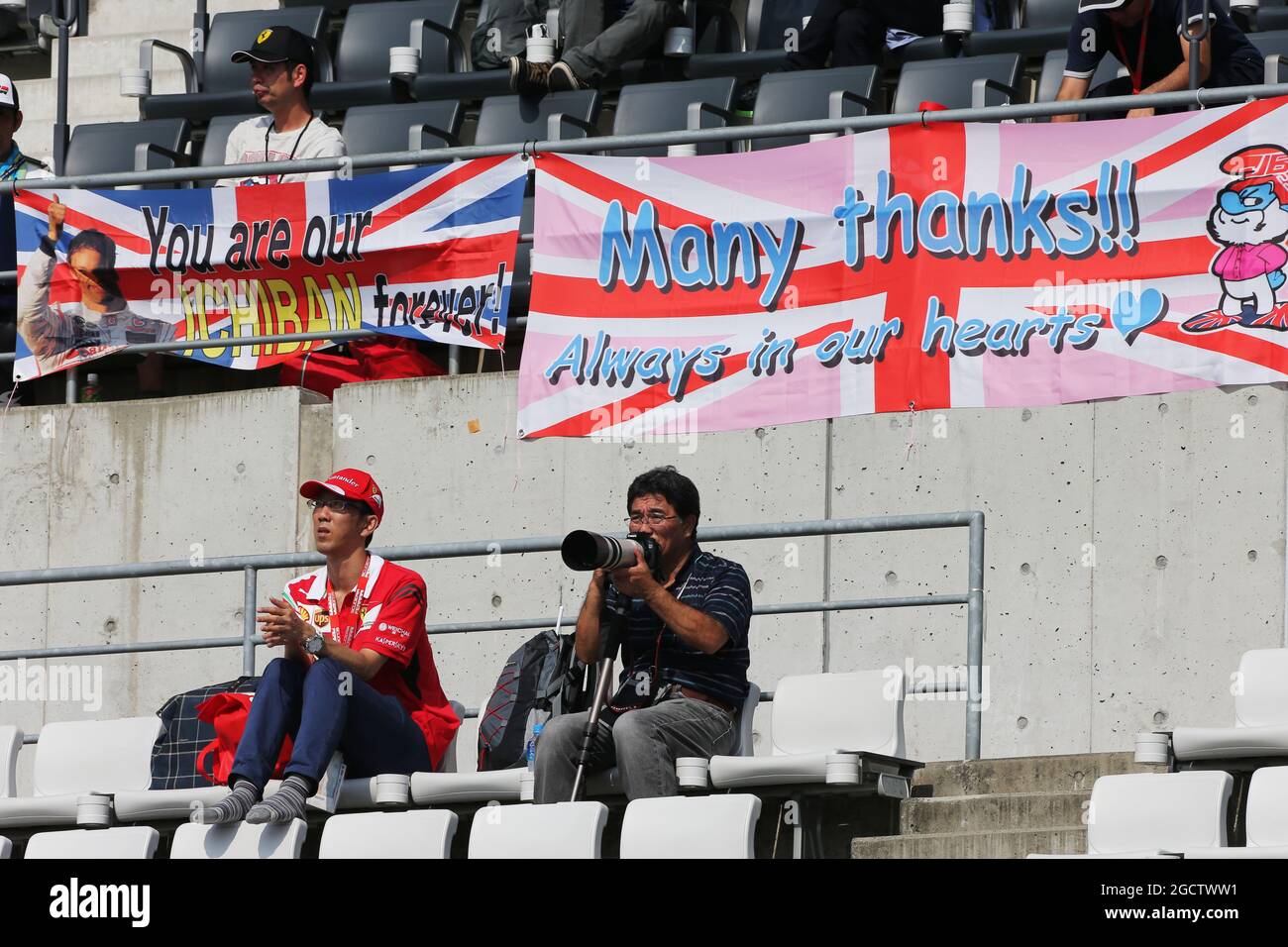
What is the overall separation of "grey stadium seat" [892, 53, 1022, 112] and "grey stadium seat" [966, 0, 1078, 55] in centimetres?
36

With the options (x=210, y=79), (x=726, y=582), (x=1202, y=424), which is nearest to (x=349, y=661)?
(x=726, y=582)

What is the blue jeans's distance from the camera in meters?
7.62

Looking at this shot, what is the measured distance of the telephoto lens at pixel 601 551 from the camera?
728 centimetres

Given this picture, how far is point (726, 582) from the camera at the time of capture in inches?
304

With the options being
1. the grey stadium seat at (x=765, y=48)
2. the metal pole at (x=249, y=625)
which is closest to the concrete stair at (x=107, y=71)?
the grey stadium seat at (x=765, y=48)

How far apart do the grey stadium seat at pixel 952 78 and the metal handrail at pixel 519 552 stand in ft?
6.93

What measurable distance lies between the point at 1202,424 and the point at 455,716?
264 cm

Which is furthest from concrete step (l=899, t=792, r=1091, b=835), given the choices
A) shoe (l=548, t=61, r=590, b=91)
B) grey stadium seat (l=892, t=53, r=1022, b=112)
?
shoe (l=548, t=61, r=590, b=91)

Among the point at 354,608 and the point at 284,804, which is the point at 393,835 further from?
the point at 354,608

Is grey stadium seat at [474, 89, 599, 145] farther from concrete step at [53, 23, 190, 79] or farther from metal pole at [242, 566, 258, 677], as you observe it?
metal pole at [242, 566, 258, 677]

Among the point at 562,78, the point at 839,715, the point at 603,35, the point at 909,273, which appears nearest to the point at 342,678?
the point at 839,715

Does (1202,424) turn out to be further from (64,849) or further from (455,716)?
(64,849)

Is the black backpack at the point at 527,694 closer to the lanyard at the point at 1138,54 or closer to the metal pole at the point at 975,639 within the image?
the metal pole at the point at 975,639

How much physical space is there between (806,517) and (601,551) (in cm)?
204
